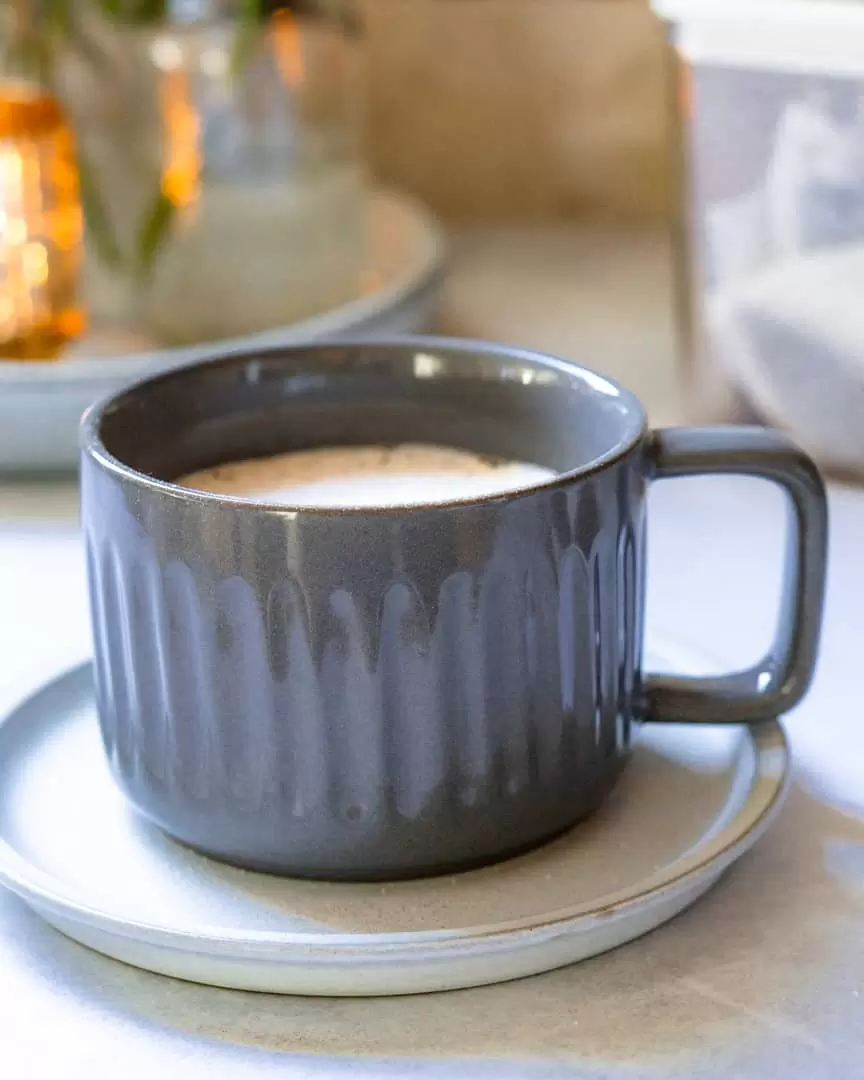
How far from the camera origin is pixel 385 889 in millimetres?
314

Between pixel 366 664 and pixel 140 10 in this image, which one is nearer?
pixel 366 664

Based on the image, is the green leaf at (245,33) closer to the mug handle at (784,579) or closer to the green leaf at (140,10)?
the green leaf at (140,10)

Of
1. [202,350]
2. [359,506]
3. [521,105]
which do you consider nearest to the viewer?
[359,506]

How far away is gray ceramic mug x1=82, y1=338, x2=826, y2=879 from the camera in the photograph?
0.29m

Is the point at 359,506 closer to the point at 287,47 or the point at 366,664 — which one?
the point at 366,664

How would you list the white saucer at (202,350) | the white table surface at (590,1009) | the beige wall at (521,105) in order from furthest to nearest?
the beige wall at (521,105), the white saucer at (202,350), the white table surface at (590,1009)

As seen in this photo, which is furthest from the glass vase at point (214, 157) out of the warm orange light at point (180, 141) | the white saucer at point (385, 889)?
the white saucer at point (385, 889)

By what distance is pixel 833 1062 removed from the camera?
28 cm

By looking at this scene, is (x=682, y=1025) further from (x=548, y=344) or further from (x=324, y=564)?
(x=548, y=344)

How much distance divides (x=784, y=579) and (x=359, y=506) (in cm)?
11

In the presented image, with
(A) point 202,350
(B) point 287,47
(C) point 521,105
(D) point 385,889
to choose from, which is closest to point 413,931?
(D) point 385,889

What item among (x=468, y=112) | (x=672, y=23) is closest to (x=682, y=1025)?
(x=672, y=23)

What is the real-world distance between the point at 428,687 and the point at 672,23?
1.02 feet

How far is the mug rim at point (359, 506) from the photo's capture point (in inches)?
11.4
